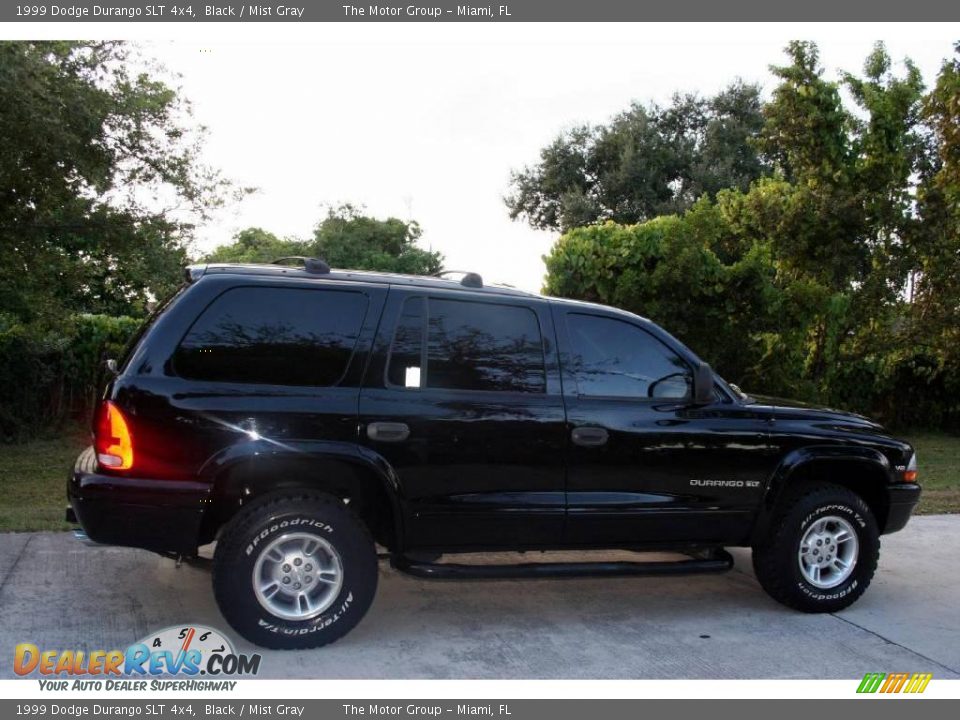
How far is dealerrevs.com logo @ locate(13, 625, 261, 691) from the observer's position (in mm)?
4473

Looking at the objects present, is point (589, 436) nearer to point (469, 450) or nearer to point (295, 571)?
point (469, 450)

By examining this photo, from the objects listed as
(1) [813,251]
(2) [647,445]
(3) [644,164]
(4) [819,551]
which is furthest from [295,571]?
(3) [644,164]

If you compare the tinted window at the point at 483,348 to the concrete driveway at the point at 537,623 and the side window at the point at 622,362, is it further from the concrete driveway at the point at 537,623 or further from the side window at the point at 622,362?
the concrete driveway at the point at 537,623

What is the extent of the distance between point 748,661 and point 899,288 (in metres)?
10.3

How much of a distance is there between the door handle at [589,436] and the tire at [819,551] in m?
1.31

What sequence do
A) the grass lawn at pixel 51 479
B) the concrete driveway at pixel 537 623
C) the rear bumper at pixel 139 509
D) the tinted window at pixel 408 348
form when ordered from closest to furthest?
the rear bumper at pixel 139 509 → the concrete driveway at pixel 537 623 → the tinted window at pixel 408 348 → the grass lawn at pixel 51 479

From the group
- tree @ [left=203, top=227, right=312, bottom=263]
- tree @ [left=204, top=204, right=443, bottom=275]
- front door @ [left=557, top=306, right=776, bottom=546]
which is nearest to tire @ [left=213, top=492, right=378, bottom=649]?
front door @ [left=557, top=306, right=776, bottom=546]

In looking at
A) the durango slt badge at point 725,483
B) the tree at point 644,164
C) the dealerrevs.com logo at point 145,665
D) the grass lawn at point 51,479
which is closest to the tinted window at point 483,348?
the durango slt badge at point 725,483

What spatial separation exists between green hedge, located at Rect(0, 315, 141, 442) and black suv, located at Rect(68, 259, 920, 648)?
803 cm

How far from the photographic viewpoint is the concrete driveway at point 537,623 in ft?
15.9

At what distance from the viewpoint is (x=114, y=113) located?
9320 millimetres

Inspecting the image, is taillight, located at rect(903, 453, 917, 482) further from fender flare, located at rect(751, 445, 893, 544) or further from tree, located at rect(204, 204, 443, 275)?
tree, located at rect(204, 204, 443, 275)

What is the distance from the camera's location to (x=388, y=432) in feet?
16.3
